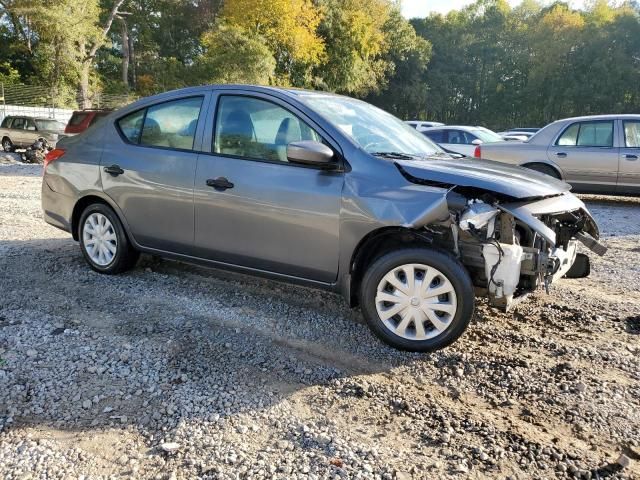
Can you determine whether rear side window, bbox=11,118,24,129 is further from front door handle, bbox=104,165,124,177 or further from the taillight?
front door handle, bbox=104,165,124,177

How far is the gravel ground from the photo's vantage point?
241 centimetres

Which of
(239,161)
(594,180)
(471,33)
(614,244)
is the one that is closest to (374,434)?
(239,161)

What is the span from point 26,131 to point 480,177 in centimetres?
2028

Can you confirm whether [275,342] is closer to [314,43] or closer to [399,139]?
[399,139]

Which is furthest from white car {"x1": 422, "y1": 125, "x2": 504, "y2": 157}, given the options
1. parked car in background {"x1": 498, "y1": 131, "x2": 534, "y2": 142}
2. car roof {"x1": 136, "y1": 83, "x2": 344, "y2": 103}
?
car roof {"x1": 136, "y1": 83, "x2": 344, "y2": 103}

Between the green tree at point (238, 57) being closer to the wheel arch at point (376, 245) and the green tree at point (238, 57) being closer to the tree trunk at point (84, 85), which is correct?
the tree trunk at point (84, 85)

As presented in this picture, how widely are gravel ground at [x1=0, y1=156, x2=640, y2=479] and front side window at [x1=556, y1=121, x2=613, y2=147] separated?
5727 mm

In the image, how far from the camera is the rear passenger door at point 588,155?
9.27 meters

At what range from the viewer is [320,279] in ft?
12.4

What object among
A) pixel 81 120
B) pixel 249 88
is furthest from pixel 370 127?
pixel 81 120

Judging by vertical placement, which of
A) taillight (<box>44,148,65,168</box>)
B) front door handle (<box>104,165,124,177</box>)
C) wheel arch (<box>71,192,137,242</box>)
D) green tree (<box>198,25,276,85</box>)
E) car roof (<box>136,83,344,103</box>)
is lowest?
wheel arch (<box>71,192,137,242</box>)

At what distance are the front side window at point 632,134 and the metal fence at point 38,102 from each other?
23739mm

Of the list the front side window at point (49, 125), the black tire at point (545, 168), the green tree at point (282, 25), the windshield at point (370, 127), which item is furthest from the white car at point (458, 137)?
the green tree at point (282, 25)

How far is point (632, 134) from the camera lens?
918cm
